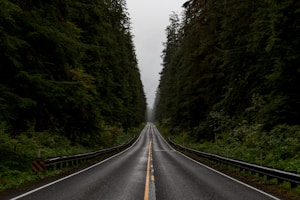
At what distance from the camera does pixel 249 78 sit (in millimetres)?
27656

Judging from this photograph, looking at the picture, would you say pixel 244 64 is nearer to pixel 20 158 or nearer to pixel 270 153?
pixel 270 153

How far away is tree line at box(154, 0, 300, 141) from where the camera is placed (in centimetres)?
1989

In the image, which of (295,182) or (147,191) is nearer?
(147,191)

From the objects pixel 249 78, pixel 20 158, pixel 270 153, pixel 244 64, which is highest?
pixel 244 64

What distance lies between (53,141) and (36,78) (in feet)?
31.1

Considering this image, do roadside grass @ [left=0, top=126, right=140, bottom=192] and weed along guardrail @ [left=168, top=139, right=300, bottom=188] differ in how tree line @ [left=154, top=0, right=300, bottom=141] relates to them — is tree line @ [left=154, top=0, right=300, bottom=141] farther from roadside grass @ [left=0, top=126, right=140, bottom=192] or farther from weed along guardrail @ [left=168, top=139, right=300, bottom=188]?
roadside grass @ [left=0, top=126, right=140, bottom=192]

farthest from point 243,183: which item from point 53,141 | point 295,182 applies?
point 53,141

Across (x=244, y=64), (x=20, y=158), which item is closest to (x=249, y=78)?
(x=244, y=64)

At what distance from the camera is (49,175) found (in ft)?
52.5

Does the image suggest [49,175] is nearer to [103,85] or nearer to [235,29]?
[235,29]

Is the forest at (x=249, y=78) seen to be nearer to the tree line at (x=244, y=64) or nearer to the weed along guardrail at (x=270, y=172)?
the tree line at (x=244, y=64)

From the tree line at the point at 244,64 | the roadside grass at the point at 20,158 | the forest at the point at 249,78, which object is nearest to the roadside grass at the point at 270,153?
the forest at the point at 249,78

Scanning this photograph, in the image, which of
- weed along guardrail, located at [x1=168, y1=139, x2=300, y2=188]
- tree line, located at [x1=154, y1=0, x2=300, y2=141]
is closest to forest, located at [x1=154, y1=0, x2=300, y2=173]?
tree line, located at [x1=154, y1=0, x2=300, y2=141]

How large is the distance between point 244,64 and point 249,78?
1212mm
